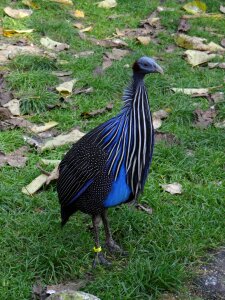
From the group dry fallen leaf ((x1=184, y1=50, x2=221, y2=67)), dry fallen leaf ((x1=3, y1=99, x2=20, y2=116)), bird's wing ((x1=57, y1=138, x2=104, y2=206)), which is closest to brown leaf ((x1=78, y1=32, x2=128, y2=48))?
dry fallen leaf ((x1=184, y1=50, x2=221, y2=67))

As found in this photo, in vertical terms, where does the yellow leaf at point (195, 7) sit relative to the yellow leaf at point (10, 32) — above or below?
below

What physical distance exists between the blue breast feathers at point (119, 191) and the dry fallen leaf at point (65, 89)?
2265 millimetres

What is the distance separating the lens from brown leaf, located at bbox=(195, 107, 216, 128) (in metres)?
5.25

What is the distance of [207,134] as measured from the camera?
5.03m

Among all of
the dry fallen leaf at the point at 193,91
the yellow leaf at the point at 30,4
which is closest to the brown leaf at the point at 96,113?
the dry fallen leaf at the point at 193,91

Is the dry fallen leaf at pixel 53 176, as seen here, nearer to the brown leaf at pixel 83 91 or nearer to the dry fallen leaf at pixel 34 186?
the dry fallen leaf at pixel 34 186

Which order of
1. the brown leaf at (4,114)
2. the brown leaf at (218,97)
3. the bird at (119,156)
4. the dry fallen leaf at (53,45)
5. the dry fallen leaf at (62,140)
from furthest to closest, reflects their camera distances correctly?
the dry fallen leaf at (53,45) → the brown leaf at (218,97) → the brown leaf at (4,114) → the dry fallen leaf at (62,140) → the bird at (119,156)

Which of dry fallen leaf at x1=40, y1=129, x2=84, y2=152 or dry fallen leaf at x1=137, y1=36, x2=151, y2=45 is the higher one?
dry fallen leaf at x1=40, y1=129, x2=84, y2=152

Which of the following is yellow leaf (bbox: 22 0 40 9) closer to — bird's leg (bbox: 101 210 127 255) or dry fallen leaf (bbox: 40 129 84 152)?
dry fallen leaf (bbox: 40 129 84 152)

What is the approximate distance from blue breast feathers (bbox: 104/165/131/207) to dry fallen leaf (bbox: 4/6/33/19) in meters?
4.18

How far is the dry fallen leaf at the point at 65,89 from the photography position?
5.59m

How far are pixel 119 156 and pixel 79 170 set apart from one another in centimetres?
27

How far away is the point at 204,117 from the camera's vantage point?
5.32m

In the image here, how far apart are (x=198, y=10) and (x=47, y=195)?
4.42m
